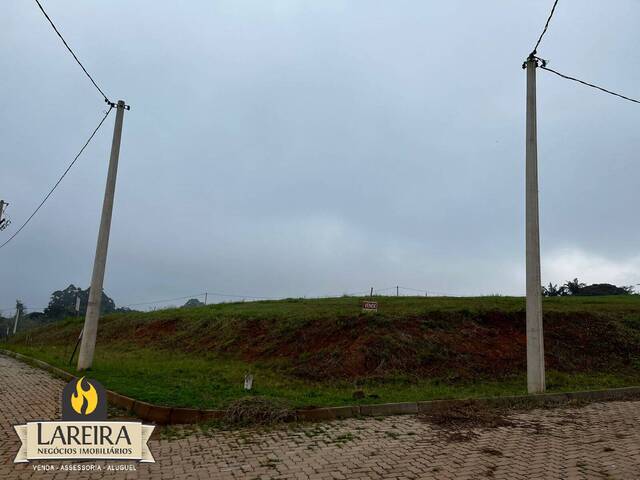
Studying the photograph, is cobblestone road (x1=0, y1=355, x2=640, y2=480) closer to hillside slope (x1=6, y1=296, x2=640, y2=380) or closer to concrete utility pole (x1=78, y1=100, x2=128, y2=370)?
hillside slope (x1=6, y1=296, x2=640, y2=380)

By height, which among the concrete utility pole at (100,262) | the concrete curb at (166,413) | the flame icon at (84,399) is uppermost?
the concrete utility pole at (100,262)

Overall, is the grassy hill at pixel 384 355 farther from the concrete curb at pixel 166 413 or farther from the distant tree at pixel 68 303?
the distant tree at pixel 68 303

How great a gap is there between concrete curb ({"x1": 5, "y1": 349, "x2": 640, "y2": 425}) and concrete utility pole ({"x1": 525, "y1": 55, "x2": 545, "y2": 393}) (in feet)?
1.83

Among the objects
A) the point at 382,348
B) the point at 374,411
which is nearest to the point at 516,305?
the point at 382,348

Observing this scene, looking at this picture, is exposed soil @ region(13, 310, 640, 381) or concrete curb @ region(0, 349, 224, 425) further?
exposed soil @ region(13, 310, 640, 381)

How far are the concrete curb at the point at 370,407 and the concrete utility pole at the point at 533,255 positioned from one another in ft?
1.83

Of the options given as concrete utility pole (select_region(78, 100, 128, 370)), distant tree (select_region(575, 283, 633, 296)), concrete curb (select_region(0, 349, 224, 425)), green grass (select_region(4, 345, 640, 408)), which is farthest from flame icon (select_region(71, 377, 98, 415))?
distant tree (select_region(575, 283, 633, 296))

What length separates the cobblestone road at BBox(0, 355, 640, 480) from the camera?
15.3 feet

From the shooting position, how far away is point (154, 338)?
758 inches

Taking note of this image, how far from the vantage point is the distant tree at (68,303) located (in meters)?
50.5

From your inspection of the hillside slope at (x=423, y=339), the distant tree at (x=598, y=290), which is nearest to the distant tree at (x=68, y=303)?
the hillside slope at (x=423, y=339)

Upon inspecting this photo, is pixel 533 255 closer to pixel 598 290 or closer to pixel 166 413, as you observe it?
pixel 166 413

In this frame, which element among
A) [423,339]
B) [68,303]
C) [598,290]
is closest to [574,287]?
[598,290]

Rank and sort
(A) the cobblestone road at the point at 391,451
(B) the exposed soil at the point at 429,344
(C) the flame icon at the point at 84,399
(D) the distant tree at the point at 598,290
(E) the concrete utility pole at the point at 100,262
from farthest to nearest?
(D) the distant tree at the point at 598,290 < (E) the concrete utility pole at the point at 100,262 < (B) the exposed soil at the point at 429,344 < (C) the flame icon at the point at 84,399 < (A) the cobblestone road at the point at 391,451
